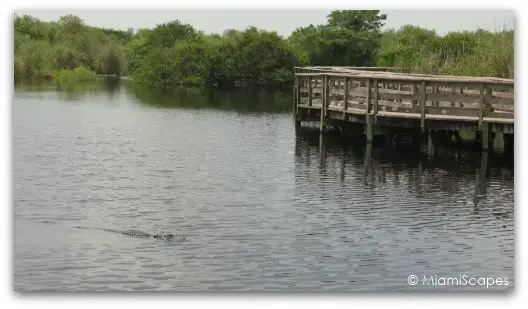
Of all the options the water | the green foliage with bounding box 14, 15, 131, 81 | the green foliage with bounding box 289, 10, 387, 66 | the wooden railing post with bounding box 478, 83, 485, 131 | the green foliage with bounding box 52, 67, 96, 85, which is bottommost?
the water

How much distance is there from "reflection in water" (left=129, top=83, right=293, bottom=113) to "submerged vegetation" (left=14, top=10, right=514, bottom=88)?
0.30 metres

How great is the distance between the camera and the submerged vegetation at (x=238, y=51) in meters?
15.7

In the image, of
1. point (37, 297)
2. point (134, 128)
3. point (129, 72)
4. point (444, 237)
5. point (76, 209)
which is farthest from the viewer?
point (134, 128)

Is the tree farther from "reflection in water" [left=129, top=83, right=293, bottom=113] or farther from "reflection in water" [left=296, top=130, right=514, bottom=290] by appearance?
"reflection in water" [left=129, top=83, right=293, bottom=113]

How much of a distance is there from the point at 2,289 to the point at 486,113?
1226 cm

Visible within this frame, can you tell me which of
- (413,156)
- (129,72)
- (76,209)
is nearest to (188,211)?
(76,209)

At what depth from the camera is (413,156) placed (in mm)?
21453

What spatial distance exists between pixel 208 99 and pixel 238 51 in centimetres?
428

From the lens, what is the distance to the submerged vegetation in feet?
51.4

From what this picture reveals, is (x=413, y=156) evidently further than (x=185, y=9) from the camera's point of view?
Yes

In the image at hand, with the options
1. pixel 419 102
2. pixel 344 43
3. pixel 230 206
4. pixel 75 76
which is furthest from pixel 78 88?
pixel 344 43

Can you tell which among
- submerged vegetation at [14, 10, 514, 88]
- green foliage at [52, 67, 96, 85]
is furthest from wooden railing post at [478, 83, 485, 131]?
green foliage at [52, 67, 96, 85]

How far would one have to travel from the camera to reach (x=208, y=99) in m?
26.3

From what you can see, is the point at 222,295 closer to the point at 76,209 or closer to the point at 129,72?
the point at 76,209
